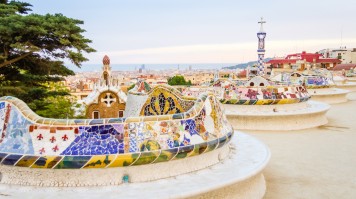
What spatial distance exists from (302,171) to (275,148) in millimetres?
2270

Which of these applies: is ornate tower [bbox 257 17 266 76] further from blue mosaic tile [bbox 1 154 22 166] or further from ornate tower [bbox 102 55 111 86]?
blue mosaic tile [bbox 1 154 22 166]

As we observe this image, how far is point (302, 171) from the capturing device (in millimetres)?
7793

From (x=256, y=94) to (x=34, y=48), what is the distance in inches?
303

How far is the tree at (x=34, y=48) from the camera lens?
10727mm

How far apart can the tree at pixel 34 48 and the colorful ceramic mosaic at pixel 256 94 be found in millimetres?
4506

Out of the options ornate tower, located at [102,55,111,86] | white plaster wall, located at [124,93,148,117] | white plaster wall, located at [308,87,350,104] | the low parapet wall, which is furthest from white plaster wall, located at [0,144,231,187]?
white plaster wall, located at [308,87,350,104]

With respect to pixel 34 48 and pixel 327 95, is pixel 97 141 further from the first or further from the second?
pixel 327 95

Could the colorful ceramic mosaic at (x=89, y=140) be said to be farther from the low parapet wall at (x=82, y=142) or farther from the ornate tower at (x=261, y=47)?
the ornate tower at (x=261, y=47)

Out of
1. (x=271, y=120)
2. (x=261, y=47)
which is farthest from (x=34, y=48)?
(x=261, y=47)

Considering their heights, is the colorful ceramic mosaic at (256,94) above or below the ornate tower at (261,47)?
below

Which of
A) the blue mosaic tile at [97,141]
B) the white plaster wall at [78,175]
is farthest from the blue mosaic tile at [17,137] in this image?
the blue mosaic tile at [97,141]

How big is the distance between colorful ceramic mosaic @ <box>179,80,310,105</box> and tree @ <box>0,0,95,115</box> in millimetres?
4506

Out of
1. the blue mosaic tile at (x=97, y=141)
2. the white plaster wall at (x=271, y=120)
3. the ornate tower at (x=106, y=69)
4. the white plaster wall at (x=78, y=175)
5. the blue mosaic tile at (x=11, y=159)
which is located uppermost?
the ornate tower at (x=106, y=69)

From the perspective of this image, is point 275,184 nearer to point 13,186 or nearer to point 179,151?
point 179,151
